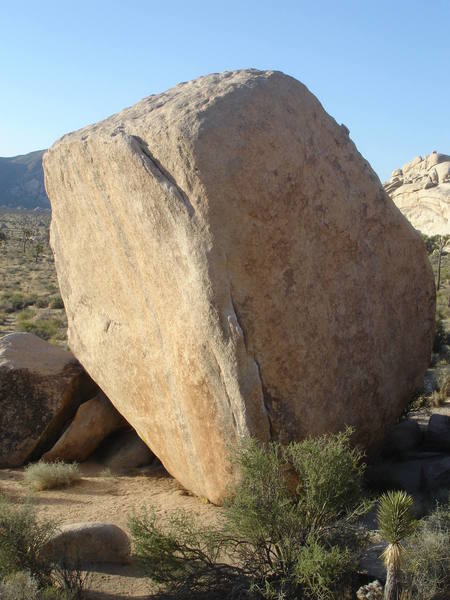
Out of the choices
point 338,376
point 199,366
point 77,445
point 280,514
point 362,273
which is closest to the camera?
point 280,514

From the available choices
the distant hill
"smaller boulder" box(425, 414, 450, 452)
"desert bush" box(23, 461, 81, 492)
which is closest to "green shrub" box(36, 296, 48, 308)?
"desert bush" box(23, 461, 81, 492)

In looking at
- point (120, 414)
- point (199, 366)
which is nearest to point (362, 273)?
point (199, 366)

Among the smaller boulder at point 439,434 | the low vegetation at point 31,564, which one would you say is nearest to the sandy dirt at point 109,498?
the low vegetation at point 31,564

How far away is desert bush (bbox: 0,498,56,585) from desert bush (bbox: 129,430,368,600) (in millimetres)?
680

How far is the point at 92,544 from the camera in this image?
517 cm

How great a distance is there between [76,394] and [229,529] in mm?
4268

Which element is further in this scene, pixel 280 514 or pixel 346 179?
pixel 346 179

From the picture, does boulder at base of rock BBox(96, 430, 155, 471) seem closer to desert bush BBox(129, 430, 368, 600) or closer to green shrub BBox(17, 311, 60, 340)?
desert bush BBox(129, 430, 368, 600)

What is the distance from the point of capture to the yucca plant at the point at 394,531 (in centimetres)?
389

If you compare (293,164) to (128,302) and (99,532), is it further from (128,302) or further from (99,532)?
(99,532)

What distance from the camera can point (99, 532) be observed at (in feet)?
17.1

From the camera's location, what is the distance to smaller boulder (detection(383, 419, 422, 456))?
7.80 metres

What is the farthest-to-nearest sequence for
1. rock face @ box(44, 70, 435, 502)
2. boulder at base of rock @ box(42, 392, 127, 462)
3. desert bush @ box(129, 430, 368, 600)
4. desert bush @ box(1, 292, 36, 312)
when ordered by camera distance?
desert bush @ box(1, 292, 36, 312), boulder at base of rock @ box(42, 392, 127, 462), rock face @ box(44, 70, 435, 502), desert bush @ box(129, 430, 368, 600)

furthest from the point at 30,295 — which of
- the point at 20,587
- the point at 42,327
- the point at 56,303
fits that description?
the point at 20,587
